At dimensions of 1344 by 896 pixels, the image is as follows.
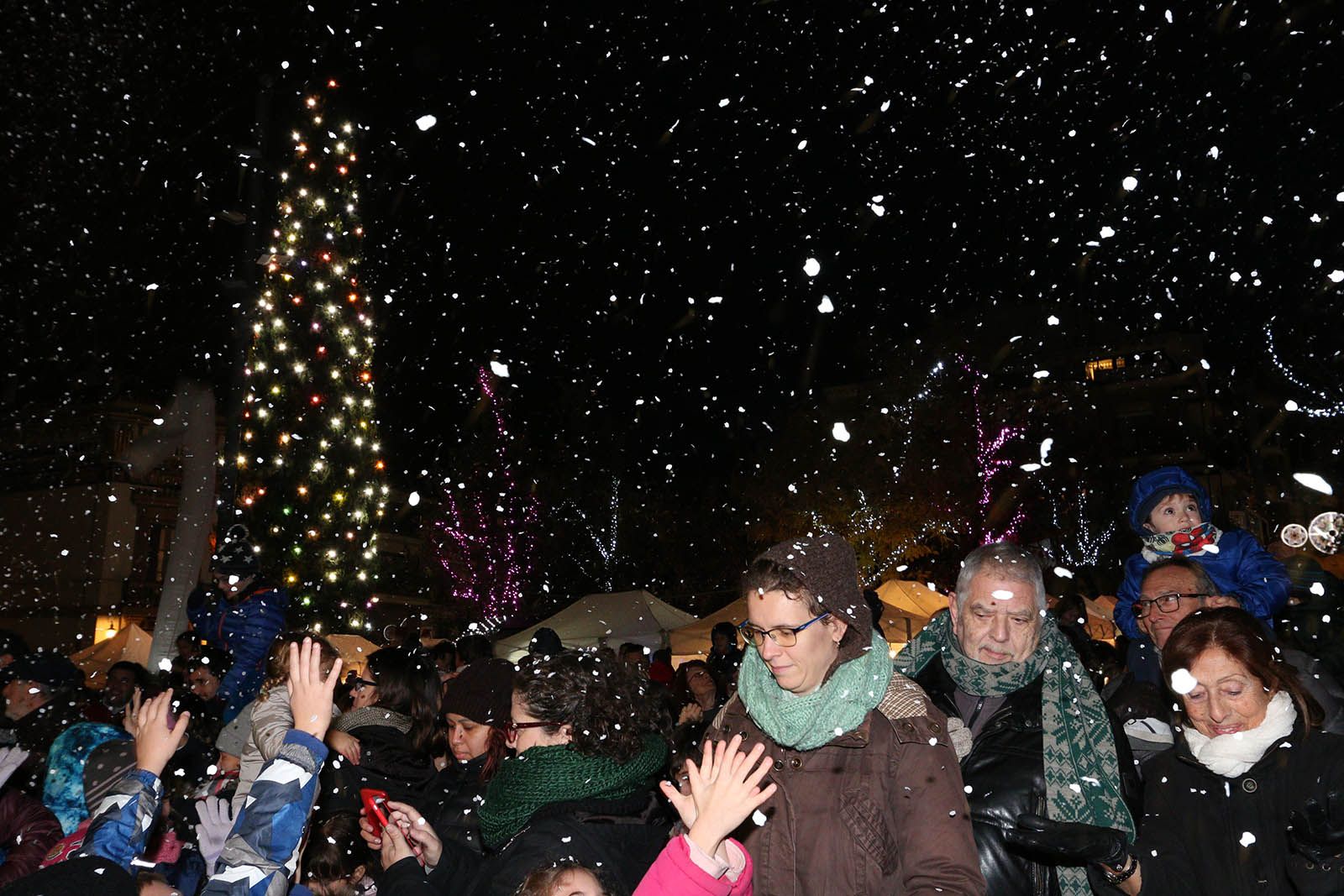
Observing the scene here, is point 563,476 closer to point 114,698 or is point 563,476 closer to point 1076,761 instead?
point 114,698

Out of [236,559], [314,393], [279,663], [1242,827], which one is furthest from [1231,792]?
[314,393]

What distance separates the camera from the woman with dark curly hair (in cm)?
327

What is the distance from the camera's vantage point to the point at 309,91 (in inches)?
535

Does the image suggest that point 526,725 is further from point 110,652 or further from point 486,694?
point 110,652

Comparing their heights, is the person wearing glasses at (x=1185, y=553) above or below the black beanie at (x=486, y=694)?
above

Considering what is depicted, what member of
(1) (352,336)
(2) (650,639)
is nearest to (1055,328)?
(2) (650,639)

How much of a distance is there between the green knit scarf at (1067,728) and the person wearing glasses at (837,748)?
589 millimetres

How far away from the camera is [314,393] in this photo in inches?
537

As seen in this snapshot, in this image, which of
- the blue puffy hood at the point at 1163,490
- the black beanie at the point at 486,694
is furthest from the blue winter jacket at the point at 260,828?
the blue puffy hood at the point at 1163,490

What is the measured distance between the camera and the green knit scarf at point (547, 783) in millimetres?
3355

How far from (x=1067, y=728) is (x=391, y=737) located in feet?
10.9

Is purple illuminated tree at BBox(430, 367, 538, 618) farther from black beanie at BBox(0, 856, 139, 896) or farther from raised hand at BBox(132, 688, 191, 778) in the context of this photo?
black beanie at BBox(0, 856, 139, 896)

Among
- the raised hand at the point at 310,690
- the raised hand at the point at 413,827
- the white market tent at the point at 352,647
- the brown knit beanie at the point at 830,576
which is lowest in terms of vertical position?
the white market tent at the point at 352,647

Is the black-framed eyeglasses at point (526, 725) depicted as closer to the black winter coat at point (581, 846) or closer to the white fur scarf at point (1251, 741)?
the black winter coat at point (581, 846)
